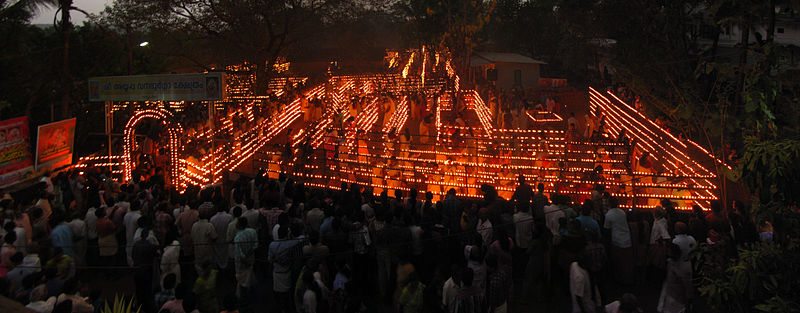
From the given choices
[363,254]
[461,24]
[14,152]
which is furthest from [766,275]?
[461,24]

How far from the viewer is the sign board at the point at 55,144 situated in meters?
13.3

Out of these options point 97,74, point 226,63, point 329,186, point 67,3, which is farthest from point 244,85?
point 329,186

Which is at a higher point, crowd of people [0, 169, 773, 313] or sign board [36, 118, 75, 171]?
sign board [36, 118, 75, 171]

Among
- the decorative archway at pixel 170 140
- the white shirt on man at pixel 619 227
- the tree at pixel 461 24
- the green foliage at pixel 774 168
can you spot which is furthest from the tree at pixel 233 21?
the green foliage at pixel 774 168

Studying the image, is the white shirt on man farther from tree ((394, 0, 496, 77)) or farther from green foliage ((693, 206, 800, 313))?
tree ((394, 0, 496, 77))

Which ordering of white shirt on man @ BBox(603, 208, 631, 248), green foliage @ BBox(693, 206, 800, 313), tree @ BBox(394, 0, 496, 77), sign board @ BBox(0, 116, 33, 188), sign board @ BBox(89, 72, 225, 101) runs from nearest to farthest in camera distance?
green foliage @ BBox(693, 206, 800, 313), white shirt on man @ BBox(603, 208, 631, 248), sign board @ BBox(0, 116, 33, 188), sign board @ BBox(89, 72, 225, 101), tree @ BBox(394, 0, 496, 77)

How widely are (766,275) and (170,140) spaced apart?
14.0 meters

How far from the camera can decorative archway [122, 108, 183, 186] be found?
575 inches

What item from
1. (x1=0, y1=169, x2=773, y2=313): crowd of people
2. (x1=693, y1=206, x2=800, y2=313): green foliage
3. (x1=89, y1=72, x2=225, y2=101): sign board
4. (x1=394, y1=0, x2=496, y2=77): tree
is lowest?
(x1=0, y1=169, x2=773, y2=313): crowd of people

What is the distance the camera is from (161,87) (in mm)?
14719

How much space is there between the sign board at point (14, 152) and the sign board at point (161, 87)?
9.15 ft

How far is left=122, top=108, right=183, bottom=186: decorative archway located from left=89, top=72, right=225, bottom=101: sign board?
47 cm

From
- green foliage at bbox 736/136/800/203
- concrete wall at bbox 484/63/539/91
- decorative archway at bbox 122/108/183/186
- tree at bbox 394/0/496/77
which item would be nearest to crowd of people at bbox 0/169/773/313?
green foliage at bbox 736/136/800/203

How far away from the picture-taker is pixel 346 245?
27.1ft
